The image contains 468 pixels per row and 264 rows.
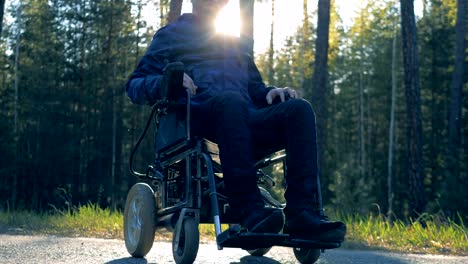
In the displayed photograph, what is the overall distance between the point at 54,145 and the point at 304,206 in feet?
124

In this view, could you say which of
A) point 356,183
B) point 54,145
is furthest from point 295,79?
point 356,183

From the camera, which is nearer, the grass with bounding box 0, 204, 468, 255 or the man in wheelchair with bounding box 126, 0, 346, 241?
the man in wheelchair with bounding box 126, 0, 346, 241

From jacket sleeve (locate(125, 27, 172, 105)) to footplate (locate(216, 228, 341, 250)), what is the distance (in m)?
1.15

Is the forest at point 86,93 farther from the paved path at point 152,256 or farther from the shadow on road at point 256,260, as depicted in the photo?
the shadow on road at point 256,260

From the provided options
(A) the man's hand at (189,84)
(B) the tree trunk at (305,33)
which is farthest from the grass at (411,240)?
(B) the tree trunk at (305,33)

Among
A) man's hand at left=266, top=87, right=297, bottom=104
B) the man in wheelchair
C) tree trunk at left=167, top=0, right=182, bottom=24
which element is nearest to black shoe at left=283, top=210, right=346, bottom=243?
the man in wheelchair

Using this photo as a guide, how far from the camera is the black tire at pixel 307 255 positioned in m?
4.61

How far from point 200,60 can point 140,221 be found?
43.7 inches

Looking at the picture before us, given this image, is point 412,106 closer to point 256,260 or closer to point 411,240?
point 411,240

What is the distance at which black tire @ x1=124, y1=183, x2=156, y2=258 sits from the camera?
4.89 m

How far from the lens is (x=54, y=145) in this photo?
133ft

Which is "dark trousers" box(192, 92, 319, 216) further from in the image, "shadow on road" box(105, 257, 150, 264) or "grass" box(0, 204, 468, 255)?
"grass" box(0, 204, 468, 255)

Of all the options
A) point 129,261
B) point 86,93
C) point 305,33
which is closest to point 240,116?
point 129,261

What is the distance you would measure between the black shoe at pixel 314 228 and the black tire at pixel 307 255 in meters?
0.56
